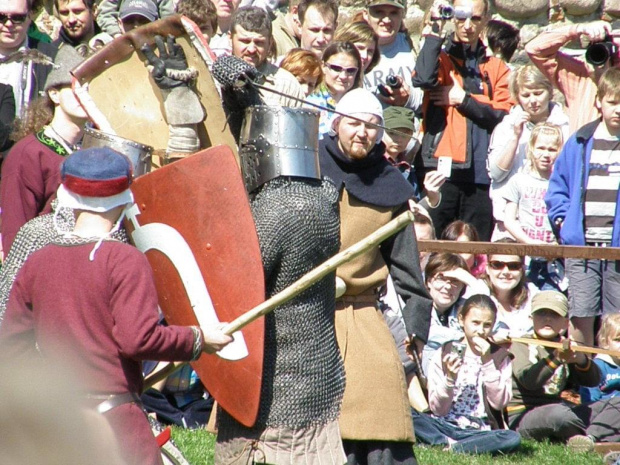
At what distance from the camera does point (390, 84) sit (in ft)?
21.3

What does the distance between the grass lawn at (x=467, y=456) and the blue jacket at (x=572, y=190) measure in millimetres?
→ 1304

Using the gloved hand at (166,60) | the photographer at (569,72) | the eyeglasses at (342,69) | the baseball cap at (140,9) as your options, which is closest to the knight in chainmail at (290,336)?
the gloved hand at (166,60)

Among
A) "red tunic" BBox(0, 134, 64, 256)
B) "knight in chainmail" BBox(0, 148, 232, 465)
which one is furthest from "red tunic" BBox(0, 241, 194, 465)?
"red tunic" BBox(0, 134, 64, 256)

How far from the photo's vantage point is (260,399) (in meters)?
3.22

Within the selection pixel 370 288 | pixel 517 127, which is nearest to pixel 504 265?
pixel 517 127

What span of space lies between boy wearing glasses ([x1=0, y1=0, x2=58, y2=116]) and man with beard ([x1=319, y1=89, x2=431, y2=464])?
2556 millimetres

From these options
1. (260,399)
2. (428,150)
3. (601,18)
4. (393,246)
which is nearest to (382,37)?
(428,150)

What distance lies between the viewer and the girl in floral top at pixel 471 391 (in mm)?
5082

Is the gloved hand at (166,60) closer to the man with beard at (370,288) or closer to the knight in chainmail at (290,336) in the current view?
the knight in chainmail at (290,336)

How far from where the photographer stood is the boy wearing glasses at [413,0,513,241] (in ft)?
21.6

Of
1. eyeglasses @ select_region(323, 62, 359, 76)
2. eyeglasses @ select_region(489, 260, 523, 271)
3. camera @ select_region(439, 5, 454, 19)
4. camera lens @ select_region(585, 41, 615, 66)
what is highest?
camera @ select_region(439, 5, 454, 19)

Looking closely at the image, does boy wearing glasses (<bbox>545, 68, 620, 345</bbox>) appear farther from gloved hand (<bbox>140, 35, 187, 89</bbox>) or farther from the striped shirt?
gloved hand (<bbox>140, 35, 187, 89</bbox>)

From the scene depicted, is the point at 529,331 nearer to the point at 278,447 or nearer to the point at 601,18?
the point at 278,447

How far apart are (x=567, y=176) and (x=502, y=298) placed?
788 mm
